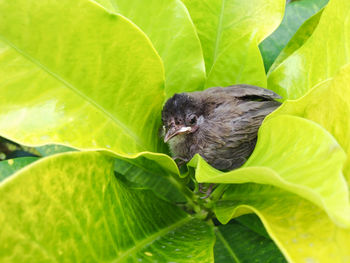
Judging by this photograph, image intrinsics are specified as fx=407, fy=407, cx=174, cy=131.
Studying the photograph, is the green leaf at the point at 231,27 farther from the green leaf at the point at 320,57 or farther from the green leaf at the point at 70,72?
the green leaf at the point at 70,72

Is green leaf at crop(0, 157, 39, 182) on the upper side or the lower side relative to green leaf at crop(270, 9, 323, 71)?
lower

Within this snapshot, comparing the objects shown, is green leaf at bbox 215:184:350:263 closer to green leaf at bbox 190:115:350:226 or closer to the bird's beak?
green leaf at bbox 190:115:350:226

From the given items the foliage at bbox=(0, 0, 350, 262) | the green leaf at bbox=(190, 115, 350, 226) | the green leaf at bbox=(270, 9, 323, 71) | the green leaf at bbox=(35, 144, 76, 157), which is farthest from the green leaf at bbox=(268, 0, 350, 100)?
the green leaf at bbox=(35, 144, 76, 157)

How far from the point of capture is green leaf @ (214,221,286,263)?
3.01 ft

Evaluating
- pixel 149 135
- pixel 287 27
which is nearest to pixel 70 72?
pixel 149 135

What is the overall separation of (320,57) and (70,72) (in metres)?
0.55

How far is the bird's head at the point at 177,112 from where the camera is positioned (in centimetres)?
102

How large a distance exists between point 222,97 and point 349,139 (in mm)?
412

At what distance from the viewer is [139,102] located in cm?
88

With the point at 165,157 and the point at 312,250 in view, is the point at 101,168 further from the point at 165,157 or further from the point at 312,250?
the point at 312,250

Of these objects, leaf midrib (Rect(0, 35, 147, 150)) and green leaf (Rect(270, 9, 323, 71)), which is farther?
green leaf (Rect(270, 9, 323, 71))

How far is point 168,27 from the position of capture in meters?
0.97

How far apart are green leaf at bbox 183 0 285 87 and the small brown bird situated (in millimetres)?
46

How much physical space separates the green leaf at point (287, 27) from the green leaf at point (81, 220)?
2.10 ft
